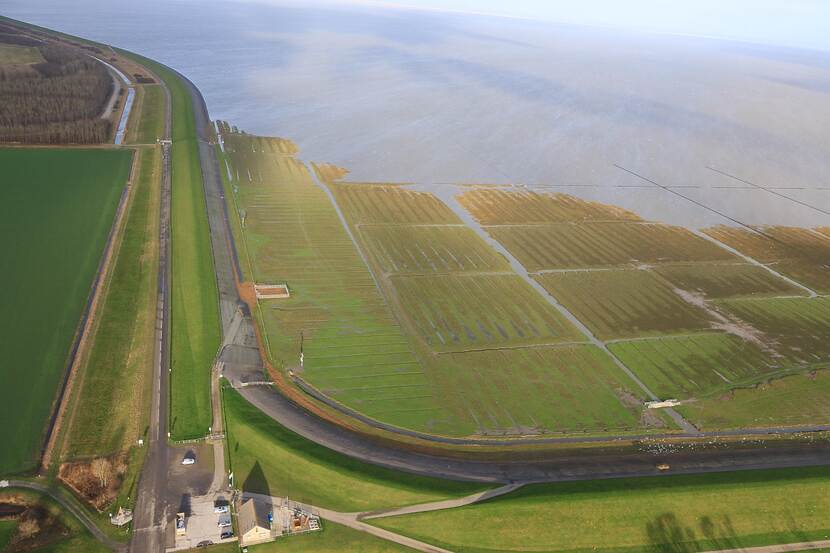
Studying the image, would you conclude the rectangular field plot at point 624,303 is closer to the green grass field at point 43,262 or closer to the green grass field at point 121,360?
the green grass field at point 121,360

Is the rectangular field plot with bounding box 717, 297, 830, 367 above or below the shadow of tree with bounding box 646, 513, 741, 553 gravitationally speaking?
above

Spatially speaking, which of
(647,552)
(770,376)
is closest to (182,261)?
(647,552)

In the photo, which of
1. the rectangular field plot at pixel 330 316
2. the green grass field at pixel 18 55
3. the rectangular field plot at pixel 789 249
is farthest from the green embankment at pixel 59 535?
the green grass field at pixel 18 55

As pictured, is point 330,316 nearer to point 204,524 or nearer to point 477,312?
point 477,312

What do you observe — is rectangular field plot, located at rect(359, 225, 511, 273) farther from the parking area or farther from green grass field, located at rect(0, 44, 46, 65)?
green grass field, located at rect(0, 44, 46, 65)

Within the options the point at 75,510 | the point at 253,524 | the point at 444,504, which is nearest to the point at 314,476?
the point at 253,524

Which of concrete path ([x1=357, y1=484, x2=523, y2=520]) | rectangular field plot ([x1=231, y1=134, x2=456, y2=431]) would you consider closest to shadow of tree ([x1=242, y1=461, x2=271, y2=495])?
concrete path ([x1=357, y1=484, x2=523, y2=520])

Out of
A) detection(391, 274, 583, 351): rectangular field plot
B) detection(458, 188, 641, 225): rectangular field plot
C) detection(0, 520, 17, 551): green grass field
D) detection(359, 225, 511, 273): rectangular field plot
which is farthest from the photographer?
detection(458, 188, 641, 225): rectangular field plot
